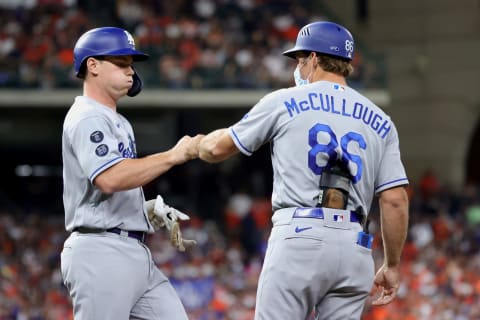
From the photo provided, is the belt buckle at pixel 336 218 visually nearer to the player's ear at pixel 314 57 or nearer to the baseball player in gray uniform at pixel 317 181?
the baseball player in gray uniform at pixel 317 181

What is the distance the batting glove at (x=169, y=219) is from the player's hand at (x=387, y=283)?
929 millimetres

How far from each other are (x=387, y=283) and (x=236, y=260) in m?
10.2

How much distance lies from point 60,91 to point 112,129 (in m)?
12.1

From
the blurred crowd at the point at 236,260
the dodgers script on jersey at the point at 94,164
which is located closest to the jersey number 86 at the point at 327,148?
the dodgers script on jersey at the point at 94,164

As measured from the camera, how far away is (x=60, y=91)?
1672 cm

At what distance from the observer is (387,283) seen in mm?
5035

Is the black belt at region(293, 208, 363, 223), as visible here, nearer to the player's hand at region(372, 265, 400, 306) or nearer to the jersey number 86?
the jersey number 86

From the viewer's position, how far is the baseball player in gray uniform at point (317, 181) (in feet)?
15.0

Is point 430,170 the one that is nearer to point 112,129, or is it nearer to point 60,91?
point 60,91

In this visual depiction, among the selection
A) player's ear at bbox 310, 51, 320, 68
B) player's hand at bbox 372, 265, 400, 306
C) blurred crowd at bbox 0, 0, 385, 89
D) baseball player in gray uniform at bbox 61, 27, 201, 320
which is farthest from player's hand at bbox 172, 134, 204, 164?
blurred crowd at bbox 0, 0, 385, 89

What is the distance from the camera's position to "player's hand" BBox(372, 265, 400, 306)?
5016 millimetres

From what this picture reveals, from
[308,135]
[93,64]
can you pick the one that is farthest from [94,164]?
[308,135]

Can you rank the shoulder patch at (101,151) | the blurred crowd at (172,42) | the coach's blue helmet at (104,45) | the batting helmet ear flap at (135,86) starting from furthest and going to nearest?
the blurred crowd at (172,42) < the batting helmet ear flap at (135,86) < the coach's blue helmet at (104,45) < the shoulder patch at (101,151)

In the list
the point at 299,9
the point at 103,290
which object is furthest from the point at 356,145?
the point at 299,9
